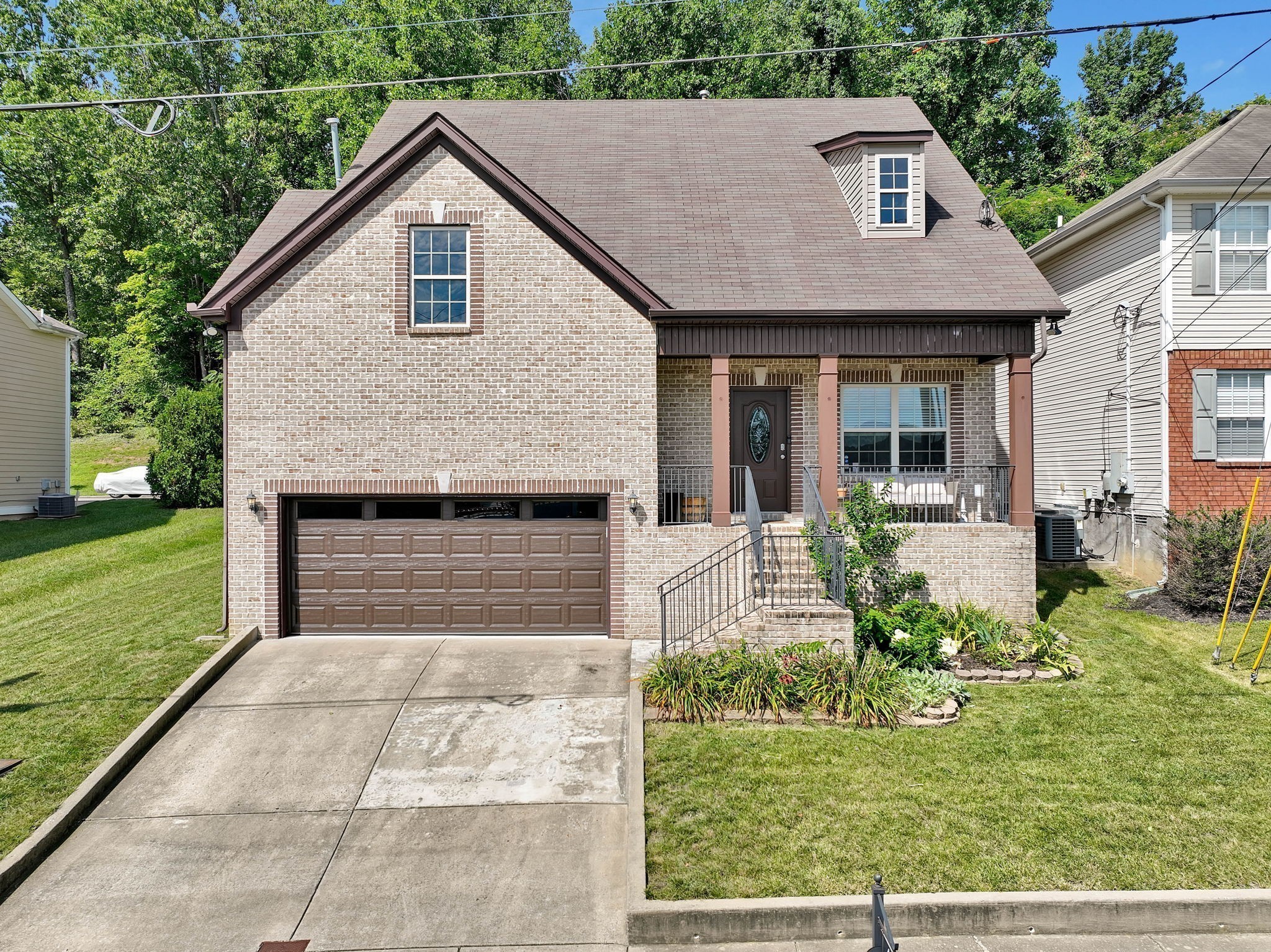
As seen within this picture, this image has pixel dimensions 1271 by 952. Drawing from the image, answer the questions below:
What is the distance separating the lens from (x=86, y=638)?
10.6 meters

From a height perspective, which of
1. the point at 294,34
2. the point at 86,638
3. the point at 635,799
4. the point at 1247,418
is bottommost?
the point at 635,799

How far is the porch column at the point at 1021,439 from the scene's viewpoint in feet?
37.5

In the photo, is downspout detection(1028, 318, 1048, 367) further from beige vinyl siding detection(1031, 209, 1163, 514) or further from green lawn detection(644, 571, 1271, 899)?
green lawn detection(644, 571, 1271, 899)

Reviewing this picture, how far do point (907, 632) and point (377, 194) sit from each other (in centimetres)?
963

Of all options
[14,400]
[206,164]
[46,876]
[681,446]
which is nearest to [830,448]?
[681,446]

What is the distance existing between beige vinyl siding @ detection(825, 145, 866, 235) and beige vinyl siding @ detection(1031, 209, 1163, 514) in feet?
19.8

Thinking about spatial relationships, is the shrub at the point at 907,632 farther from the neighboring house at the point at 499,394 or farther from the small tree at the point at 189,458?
the small tree at the point at 189,458

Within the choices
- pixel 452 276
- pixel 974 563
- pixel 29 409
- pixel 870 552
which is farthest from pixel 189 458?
pixel 974 563

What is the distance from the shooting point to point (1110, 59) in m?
41.2

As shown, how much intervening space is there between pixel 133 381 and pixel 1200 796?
35232 millimetres

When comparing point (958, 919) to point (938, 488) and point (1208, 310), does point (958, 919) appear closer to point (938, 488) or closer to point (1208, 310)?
point (938, 488)

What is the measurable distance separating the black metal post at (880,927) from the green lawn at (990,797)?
114cm

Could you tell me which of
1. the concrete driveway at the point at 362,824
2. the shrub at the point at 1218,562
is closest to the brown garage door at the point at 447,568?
the concrete driveway at the point at 362,824

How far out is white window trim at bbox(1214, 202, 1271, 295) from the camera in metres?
13.9
